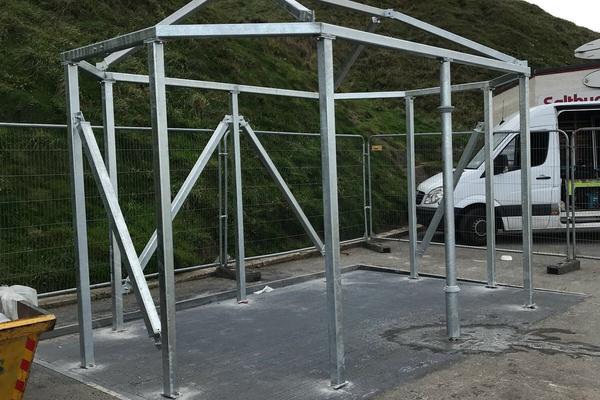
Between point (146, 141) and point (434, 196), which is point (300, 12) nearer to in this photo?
point (146, 141)

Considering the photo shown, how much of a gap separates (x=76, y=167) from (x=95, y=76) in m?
1.01

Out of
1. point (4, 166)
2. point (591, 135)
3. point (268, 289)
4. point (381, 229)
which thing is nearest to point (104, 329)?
point (268, 289)

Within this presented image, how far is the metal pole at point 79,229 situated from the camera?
510cm

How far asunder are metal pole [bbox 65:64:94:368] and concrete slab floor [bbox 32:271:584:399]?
237 millimetres

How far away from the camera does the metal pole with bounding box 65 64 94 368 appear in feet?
16.7

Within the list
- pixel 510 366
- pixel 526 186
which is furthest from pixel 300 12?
pixel 526 186

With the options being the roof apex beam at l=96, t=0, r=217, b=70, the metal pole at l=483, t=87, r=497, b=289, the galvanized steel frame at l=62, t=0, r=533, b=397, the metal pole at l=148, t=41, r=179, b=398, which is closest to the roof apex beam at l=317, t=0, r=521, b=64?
the galvanized steel frame at l=62, t=0, r=533, b=397

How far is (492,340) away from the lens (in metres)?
5.56

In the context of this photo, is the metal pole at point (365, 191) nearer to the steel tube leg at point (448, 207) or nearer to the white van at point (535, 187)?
the white van at point (535, 187)

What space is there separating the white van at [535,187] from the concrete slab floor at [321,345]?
13.6 feet

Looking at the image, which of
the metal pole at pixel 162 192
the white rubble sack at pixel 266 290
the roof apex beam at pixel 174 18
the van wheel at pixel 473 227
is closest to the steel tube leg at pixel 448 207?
the roof apex beam at pixel 174 18

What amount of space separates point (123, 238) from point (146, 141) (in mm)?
5670

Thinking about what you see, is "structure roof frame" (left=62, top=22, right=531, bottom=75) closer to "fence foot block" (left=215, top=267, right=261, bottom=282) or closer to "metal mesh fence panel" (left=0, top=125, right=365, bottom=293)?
"metal mesh fence panel" (left=0, top=125, right=365, bottom=293)

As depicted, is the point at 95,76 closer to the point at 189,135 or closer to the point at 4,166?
the point at 4,166
